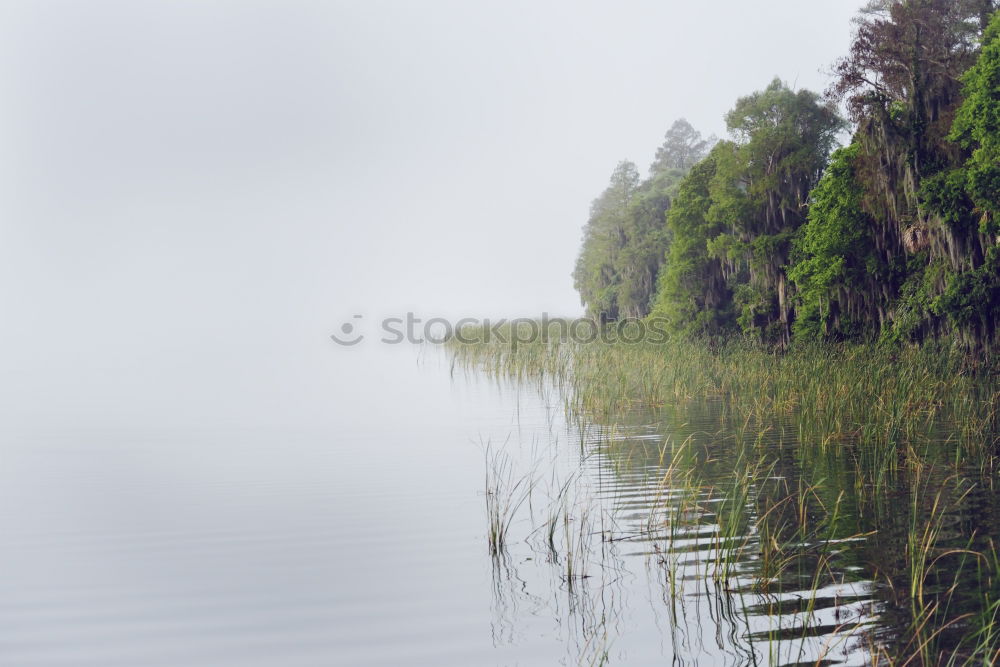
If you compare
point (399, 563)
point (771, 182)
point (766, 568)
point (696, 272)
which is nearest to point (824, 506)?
point (766, 568)

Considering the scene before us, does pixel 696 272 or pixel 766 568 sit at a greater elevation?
pixel 696 272

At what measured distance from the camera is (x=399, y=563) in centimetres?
788

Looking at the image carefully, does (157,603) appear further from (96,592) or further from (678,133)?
(678,133)

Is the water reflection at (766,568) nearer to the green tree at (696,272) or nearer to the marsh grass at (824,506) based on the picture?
the marsh grass at (824,506)

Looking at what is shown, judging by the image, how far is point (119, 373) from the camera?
117 feet

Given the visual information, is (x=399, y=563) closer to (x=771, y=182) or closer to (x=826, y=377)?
(x=826, y=377)

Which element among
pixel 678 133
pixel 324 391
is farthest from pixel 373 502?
pixel 678 133

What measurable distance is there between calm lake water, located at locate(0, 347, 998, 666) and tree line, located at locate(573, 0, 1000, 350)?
1072cm

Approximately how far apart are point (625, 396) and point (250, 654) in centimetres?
1354

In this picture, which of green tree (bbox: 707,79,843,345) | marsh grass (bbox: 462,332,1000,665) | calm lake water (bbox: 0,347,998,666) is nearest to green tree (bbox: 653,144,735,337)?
green tree (bbox: 707,79,843,345)

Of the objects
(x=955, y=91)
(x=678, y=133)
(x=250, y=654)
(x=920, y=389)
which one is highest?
(x=678, y=133)

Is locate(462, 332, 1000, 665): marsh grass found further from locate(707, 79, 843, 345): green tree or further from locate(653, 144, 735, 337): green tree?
locate(653, 144, 735, 337): green tree

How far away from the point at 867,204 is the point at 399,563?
21.8m

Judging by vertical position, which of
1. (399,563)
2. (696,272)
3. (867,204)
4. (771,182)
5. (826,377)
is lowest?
(399,563)
